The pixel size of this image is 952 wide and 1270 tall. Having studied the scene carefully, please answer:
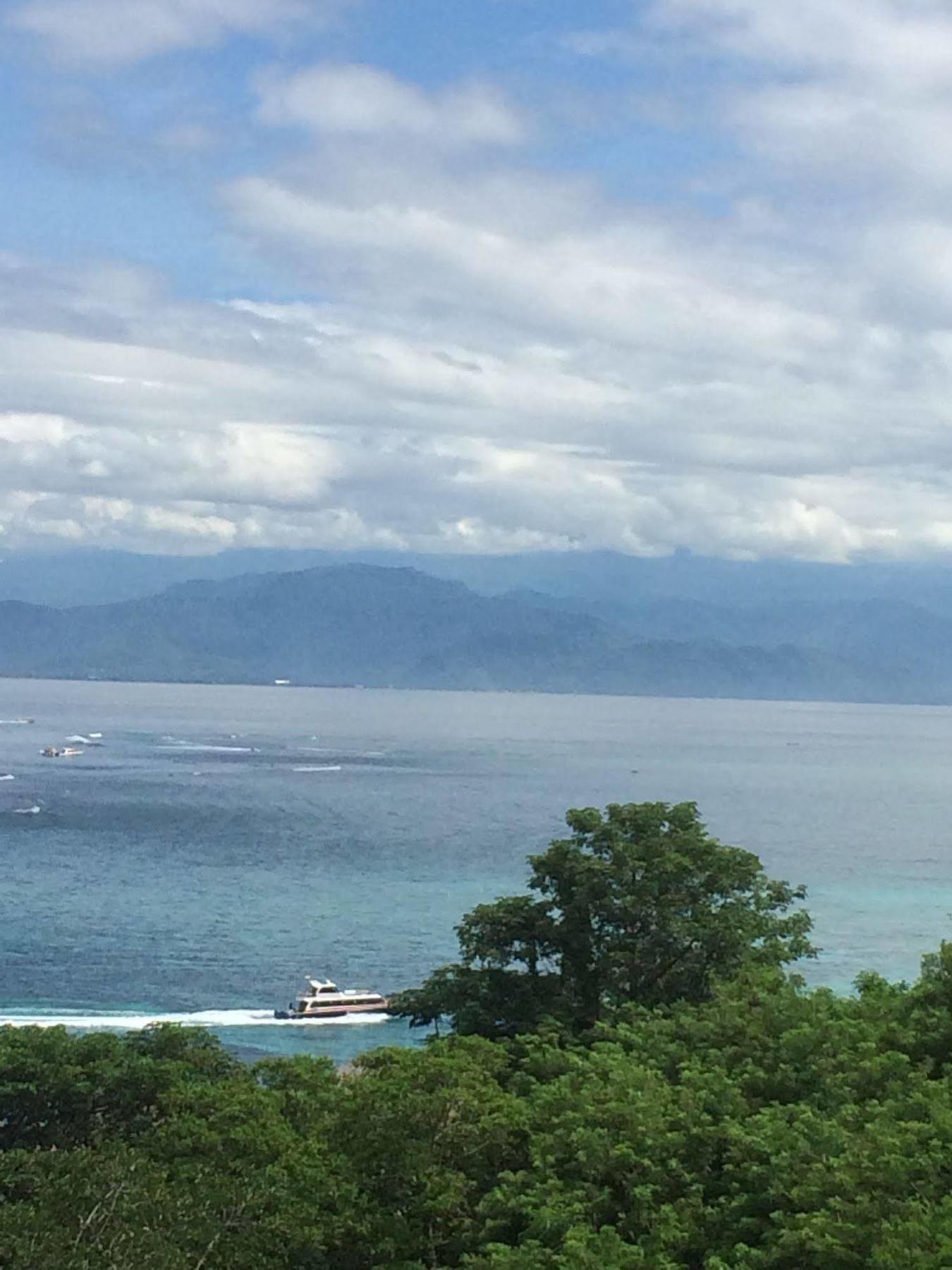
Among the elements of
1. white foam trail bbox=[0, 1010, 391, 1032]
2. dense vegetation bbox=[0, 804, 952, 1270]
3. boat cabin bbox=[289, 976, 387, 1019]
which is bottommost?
white foam trail bbox=[0, 1010, 391, 1032]

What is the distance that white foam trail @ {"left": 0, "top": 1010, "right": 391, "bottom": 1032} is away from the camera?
54406mm

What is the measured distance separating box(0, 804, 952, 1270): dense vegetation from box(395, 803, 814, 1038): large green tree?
173 centimetres

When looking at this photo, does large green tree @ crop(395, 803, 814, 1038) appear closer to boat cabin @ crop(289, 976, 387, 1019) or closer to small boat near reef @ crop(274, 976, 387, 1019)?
small boat near reef @ crop(274, 976, 387, 1019)

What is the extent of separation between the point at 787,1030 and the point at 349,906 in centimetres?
5690

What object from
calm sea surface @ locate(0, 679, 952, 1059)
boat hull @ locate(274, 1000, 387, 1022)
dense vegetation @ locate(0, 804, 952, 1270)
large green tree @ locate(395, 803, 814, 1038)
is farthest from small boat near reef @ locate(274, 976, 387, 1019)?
dense vegetation @ locate(0, 804, 952, 1270)

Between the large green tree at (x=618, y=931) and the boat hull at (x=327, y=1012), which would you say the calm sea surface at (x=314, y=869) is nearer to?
the boat hull at (x=327, y=1012)

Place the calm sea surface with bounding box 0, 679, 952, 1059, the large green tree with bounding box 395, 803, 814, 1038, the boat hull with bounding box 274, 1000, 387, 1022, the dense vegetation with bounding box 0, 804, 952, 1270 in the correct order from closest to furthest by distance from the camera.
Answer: the dense vegetation with bounding box 0, 804, 952, 1270
the large green tree with bounding box 395, 803, 814, 1038
the boat hull with bounding box 274, 1000, 387, 1022
the calm sea surface with bounding box 0, 679, 952, 1059

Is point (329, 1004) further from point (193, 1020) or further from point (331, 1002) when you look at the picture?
point (193, 1020)

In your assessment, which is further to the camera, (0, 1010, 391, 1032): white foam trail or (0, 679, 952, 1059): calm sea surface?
(0, 679, 952, 1059): calm sea surface

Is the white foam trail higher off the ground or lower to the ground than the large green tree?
lower

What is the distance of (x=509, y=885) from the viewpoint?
8669 centimetres

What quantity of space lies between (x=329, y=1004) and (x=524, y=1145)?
3583 centimetres

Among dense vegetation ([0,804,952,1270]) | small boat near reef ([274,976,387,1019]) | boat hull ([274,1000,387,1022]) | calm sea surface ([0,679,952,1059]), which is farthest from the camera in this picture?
calm sea surface ([0,679,952,1059])

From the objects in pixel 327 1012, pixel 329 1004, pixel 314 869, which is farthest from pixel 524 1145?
pixel 314 869
